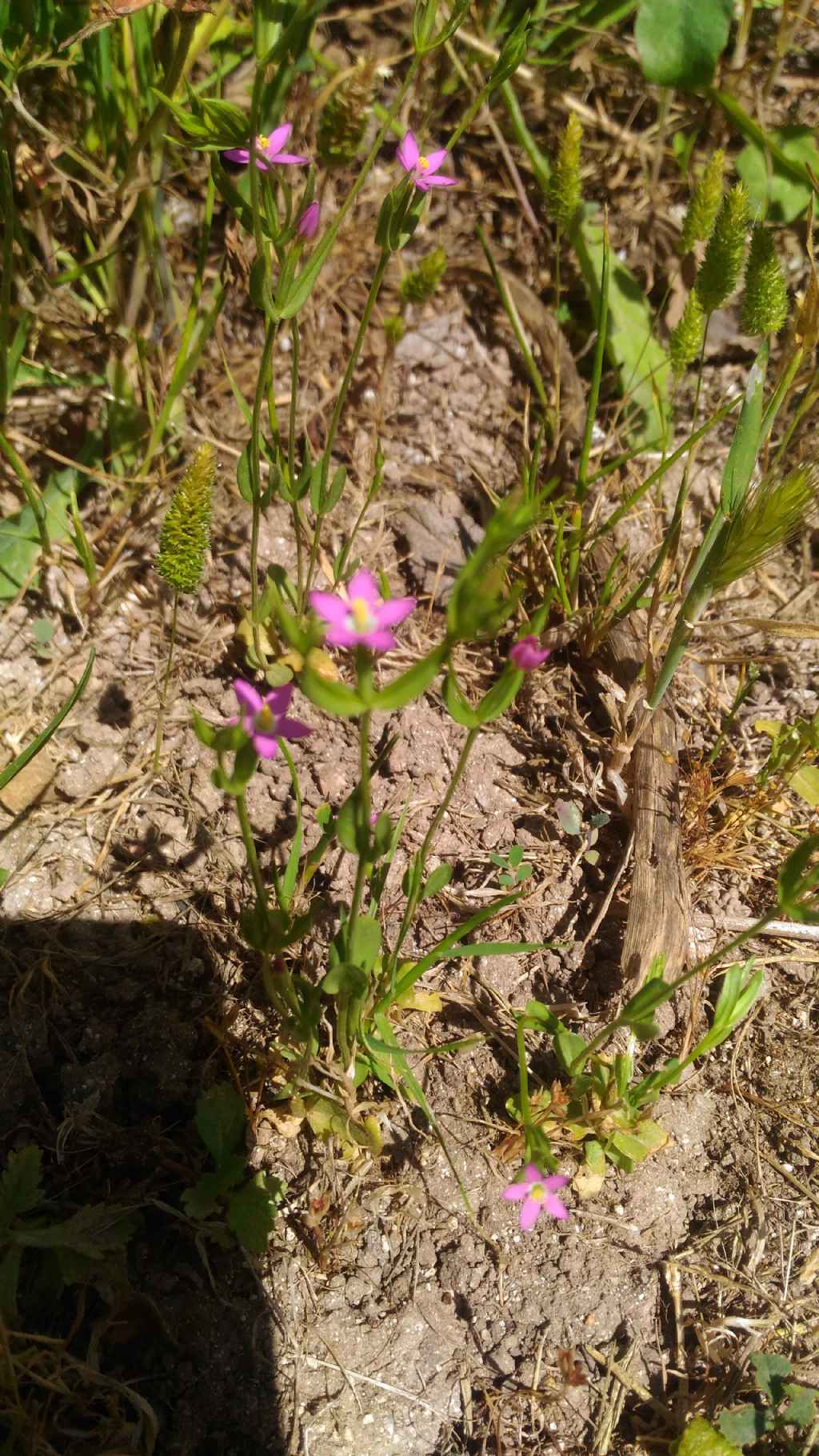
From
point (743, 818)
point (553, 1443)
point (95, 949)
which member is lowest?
point (553, 1443)

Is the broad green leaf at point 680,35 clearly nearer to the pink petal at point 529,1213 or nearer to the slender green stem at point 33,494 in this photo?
the slender green stem at point 33,494

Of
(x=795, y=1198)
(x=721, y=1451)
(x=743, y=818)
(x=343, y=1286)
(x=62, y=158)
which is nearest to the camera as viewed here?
(x=721, y=1451)

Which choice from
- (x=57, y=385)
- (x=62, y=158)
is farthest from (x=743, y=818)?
(x=62, y=158)

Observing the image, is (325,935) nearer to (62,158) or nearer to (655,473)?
(655,473)

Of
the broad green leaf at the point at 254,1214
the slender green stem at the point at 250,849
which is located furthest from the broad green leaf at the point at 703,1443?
the slender green stem at the point at 250,849

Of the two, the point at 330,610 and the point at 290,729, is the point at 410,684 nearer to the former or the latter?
the point at 330,610

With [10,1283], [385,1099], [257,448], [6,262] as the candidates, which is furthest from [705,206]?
[10,1283]

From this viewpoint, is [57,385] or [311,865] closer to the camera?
[311,865]
